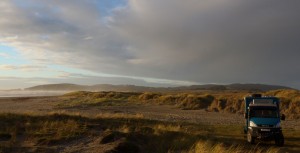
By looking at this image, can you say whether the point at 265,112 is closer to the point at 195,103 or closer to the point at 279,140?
the point at 279,140

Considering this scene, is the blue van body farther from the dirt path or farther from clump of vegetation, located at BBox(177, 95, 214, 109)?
clump of vegetation, located at BBox(177, 95, 214, 109)

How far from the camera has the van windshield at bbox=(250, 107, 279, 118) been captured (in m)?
23.7

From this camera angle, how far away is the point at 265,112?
23.9 m

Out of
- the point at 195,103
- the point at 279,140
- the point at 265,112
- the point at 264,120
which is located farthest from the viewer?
the point at 195,103

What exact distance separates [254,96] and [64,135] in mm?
12898

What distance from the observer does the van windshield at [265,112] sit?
23.7 meters

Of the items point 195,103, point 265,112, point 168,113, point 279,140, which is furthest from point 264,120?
point 195,103

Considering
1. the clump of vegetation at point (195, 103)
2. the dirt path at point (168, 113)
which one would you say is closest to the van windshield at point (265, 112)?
the dirt path at point (168, 113)

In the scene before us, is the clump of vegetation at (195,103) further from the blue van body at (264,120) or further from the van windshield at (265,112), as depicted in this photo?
the van windshield at (265,112)

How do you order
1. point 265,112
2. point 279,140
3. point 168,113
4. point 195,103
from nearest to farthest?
point 279,140 < point 265,112 < point 168,113 < point 195,103

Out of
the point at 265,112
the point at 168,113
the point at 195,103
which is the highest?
the point at 265,112

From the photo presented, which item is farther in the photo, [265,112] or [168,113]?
[168,113]

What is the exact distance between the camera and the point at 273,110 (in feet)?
78.2

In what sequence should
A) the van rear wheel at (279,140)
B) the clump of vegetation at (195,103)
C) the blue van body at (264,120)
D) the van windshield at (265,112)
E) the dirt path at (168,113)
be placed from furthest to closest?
the clump of vegetation at (195,103), the dirt path at (168,113), the van windshield at (265,112), the blue van body at (264,120), the van rear wheel at (279,140)
